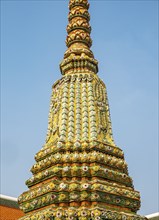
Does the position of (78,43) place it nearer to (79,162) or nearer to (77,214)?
(79,162)

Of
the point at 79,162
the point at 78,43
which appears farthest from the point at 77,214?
the point at 78,43

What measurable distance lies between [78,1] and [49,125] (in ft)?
14.3

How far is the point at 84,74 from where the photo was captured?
8555 mm

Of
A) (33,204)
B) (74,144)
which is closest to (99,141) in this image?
(74,144)

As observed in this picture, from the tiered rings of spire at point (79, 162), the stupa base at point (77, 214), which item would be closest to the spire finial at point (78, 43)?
the tiered rings of spire at point (79, 162)

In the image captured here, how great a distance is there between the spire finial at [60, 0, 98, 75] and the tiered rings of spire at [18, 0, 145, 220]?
3 centimetres

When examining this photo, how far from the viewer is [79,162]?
6.79 m

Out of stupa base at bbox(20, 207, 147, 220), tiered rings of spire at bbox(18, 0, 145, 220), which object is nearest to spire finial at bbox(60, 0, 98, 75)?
tiered rings of spire at bbox(18, 0, 145, 220)

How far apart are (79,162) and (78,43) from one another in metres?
4.01

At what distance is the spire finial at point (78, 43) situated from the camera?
29.2 ft

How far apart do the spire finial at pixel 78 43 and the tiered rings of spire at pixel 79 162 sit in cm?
3

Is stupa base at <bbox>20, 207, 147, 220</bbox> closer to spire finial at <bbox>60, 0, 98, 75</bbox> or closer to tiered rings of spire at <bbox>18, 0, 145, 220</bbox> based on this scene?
tiered rings of spire at <bbox>18, 0, 145, 220</bbox>

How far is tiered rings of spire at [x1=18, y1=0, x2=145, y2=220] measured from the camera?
20.2ft

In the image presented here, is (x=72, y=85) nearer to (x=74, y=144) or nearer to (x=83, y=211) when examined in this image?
(x=74, y=144)
